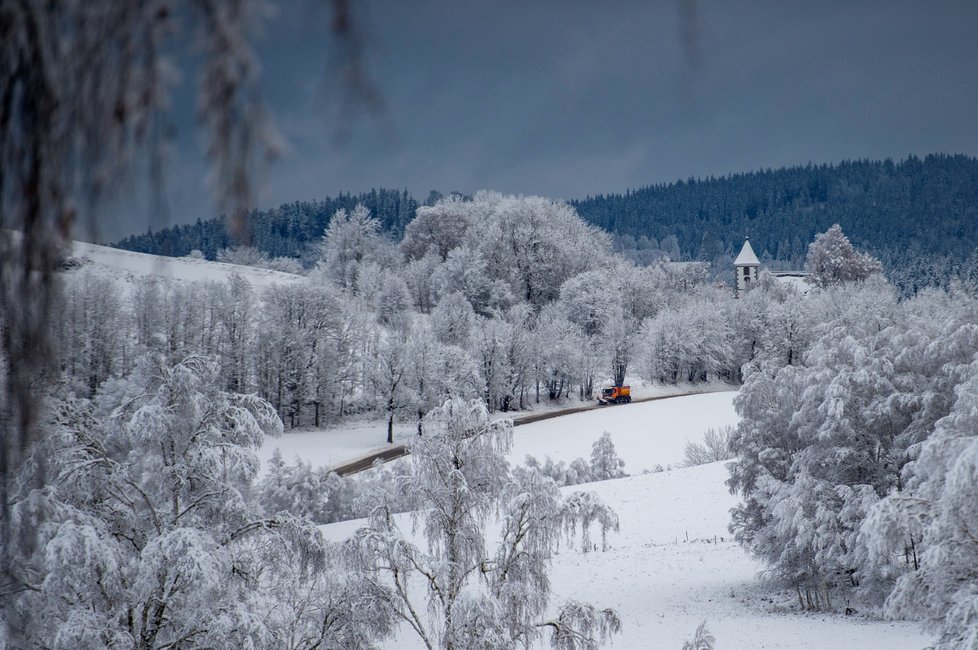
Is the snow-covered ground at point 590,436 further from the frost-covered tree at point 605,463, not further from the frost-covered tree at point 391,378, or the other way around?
the frost-covered tree at point 605,463

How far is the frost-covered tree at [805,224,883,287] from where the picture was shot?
78000mm

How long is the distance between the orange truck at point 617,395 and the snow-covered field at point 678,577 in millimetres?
12484

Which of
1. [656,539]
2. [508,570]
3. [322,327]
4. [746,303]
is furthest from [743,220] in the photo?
[508,570]

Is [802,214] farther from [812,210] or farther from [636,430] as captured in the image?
[636,430]

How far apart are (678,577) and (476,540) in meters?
13.1

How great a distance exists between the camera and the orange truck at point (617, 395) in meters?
51.5

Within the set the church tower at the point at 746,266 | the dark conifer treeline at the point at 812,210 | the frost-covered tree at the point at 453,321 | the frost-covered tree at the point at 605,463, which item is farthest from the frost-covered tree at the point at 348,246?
the dark conifer treeline at the point at 812,210

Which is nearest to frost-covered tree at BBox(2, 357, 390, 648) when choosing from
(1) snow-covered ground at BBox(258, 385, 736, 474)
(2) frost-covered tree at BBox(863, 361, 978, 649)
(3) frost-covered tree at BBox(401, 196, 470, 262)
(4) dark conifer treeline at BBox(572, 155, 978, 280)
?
(2) frost-covered tree at BBox(863, 361, 978, 649)

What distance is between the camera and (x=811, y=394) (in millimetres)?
16781

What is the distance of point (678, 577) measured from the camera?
2072 cm

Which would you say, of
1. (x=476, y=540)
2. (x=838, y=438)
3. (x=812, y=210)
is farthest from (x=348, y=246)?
(x=812, y=210)

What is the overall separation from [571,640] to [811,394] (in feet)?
33.7

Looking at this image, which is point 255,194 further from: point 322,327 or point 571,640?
point 322,327

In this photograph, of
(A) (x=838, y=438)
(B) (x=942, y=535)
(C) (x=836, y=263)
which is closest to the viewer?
(B) (x=942, y=535)
